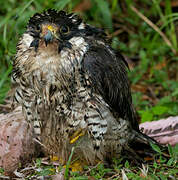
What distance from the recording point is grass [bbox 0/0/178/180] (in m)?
4.59

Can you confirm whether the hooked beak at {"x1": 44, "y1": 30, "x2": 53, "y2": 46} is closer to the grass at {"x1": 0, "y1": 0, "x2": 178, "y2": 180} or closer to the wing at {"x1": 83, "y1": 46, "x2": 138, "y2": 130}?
the wing at {"x1": 83, "y1": 46, "x2": 138, "y2": 130}

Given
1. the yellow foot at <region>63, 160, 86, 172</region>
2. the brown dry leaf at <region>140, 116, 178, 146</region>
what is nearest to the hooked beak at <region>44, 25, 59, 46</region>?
the yellow foot at <region>63, 160, 86, 172</region>

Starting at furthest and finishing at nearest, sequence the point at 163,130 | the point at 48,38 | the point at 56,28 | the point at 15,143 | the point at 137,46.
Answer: the point at 137,46, the point at 163,130, the point at 15,143, the point at 56,28, the point at 48,38

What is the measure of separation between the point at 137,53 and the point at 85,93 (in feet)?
10.7

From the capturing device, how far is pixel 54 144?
12.3ft

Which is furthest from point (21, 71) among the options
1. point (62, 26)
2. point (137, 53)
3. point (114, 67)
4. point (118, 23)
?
point (118, 23)

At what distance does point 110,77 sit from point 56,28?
23.9 inches

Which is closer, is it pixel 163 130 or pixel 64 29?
pixel 64 29

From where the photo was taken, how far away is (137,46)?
258 inches

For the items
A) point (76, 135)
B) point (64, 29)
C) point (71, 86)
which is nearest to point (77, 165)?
point (76, 135)

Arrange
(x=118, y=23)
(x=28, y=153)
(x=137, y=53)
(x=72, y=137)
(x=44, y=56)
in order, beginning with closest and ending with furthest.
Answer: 1. (x=44, y=56)
2. (x=72, y=137)
3. (x=28, y=153)
4. (x=137, y=53)
5. (x=118, y=23)

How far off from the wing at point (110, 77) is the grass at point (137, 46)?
51 centimetres

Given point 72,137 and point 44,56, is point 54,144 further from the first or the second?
point 44,56

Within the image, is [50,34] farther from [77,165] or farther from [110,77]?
[77,165]
